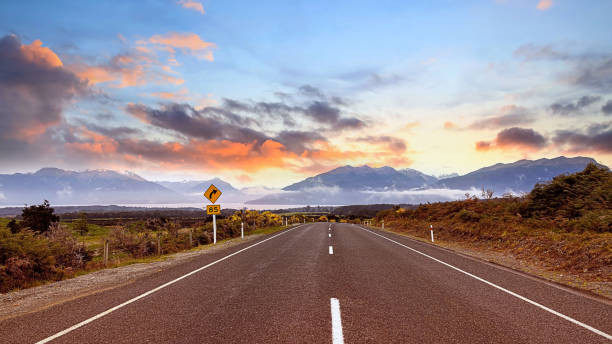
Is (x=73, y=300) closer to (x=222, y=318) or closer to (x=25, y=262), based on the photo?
(x=222, y=318)

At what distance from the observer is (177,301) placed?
6297 mm

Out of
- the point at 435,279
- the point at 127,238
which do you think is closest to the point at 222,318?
the point at 435,279

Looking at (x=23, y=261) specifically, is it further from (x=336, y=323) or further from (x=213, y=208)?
(x=213, y=208)

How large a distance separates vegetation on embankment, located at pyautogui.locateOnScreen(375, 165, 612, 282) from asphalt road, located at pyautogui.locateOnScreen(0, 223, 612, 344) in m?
3.40

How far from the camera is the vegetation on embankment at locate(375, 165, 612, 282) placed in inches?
416

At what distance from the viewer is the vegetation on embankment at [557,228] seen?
1055 centimetres

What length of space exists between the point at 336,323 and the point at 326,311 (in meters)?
0.63

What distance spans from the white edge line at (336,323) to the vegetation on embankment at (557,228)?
765 centimetres

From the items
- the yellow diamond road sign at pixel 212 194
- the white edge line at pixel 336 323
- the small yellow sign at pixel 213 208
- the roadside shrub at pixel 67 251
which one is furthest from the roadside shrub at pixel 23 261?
the yellow diamond road sign at pixel 212 194

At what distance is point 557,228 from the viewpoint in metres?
15.8

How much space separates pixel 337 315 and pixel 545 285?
6011mm

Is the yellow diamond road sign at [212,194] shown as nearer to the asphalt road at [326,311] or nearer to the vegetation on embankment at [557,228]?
the asphalt road at [326,311]

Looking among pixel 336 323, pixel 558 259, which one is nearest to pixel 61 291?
pixel 336 323

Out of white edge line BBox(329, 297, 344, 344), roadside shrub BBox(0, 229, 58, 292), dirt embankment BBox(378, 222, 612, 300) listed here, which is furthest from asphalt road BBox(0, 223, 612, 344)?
roadside shrub BBox(0, 229, 58, 292)
